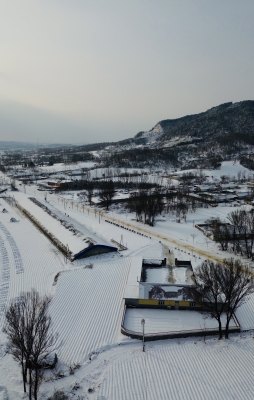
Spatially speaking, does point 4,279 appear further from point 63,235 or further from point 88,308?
point 63,235

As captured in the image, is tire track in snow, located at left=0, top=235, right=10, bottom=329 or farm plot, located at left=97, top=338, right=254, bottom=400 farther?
tire track in snow, located at left=0, top=235, right=10, bottom=329

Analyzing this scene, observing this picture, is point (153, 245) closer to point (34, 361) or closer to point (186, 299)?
point (186, 299)

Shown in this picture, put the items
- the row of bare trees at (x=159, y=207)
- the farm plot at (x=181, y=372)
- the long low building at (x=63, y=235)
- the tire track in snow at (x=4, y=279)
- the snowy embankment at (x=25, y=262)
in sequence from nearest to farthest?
the farm plot at (x=181, y=372)
the tire track in snow at (x=4, y=279)
the snowy embankment at (x=25, y=262)
the long low building at (x=63, y=235)
the row of bare trees at (x=159, y=207)

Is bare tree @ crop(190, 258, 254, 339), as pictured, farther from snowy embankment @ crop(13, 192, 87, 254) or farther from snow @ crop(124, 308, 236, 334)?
snowy embankment @ crop(13, 192, 87, 254)

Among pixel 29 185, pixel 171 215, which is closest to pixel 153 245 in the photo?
pixel 171 215

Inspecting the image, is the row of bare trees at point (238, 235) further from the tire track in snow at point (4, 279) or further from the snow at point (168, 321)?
the tire track in snow at point (4, 279)

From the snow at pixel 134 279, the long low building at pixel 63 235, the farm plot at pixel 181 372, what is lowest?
the farm plot at pixel 181 372

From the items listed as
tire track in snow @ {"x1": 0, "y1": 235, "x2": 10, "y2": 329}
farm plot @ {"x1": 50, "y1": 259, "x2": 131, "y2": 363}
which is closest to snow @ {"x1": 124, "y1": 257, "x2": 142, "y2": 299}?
farm plot @ {"x1": 50, "y1": 259, "x2": 131, "y2": 363}

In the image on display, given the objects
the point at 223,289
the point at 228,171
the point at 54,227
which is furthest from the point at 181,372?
the point at 228,171

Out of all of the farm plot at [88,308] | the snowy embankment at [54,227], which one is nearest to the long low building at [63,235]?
the snowy embankment at [54,227]
